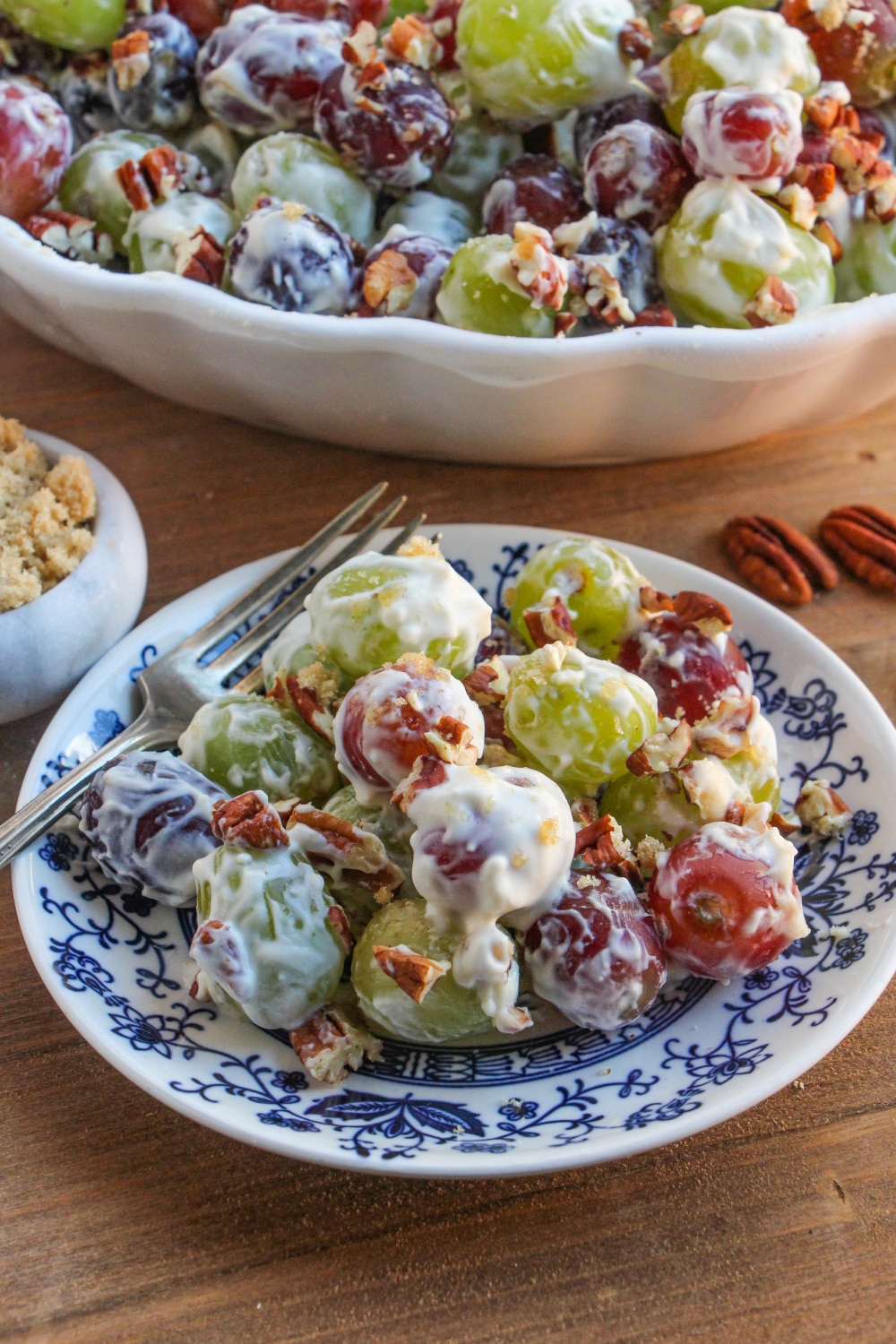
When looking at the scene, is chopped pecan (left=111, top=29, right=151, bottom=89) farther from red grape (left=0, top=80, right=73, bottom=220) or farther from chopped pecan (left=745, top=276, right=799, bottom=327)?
chopped pecan (left=745, top=276, right=799, bottom=327)

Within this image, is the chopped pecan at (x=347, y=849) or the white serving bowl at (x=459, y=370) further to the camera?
the white serving bowl at (x=459, y=370)

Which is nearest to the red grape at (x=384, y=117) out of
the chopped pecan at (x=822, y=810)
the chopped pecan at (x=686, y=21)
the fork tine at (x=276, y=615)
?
the chopped pecan at (x=686, y=21)

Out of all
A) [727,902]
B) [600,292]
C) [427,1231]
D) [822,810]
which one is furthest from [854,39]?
[427,1231]

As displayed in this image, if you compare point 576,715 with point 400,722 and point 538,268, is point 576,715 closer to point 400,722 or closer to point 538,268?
point 400,722

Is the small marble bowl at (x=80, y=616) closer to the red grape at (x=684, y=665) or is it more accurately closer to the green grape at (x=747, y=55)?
the red grape at (x=684, y=665)

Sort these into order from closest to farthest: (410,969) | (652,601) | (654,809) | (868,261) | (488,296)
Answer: (410,969) < (654,809) < (652,601) < (488,296) < (868,261)

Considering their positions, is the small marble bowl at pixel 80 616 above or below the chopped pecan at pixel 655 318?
below

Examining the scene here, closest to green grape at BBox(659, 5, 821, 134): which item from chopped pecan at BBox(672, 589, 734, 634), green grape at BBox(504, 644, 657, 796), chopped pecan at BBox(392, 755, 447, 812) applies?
chopped pecan at BBox(672, 589, 734, 634)
